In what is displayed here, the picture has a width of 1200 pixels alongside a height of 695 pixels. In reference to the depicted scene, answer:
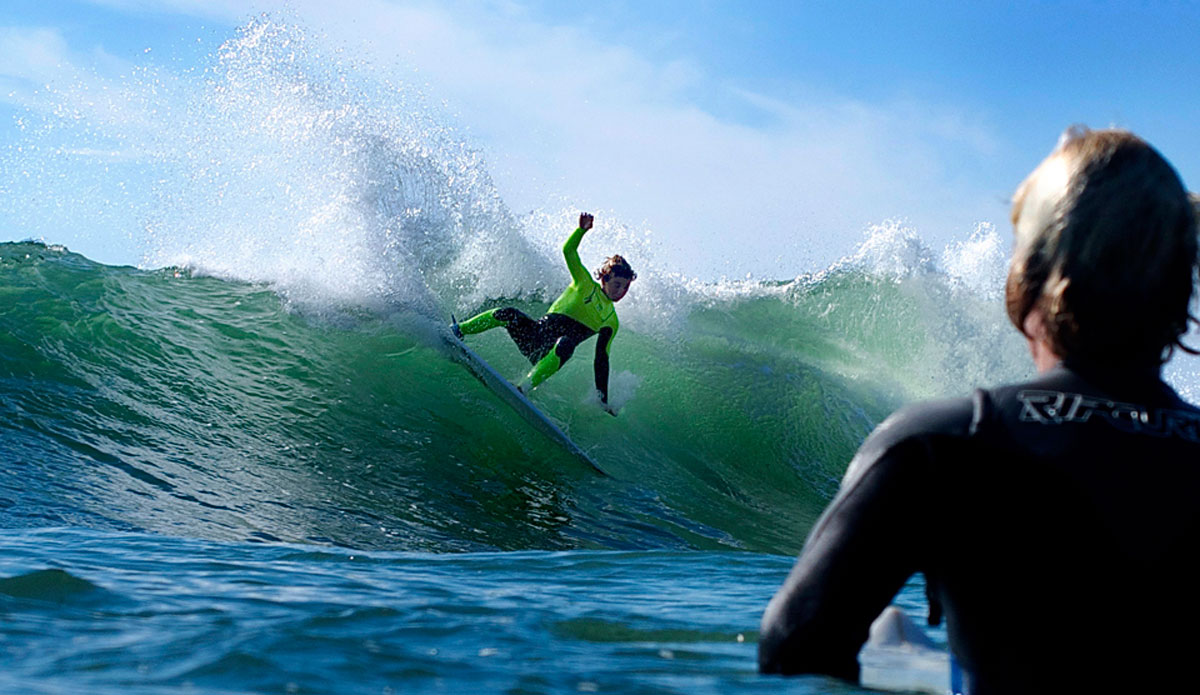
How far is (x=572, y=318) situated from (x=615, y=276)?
61 cm

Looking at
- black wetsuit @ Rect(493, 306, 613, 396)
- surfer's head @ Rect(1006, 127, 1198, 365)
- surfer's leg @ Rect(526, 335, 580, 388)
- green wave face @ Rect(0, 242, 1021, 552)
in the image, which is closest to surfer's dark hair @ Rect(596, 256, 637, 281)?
black wetsuit @ Rect(493, 306, 613, 396)

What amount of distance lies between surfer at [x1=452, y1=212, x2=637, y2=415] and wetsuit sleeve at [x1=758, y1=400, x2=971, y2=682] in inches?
336

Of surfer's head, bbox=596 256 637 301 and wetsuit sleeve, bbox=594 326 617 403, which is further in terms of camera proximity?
wetsuit sleeve, bbox=594 326 617 403

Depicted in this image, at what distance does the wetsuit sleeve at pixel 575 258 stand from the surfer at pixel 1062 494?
853cm

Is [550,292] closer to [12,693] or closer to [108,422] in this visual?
[108,422]

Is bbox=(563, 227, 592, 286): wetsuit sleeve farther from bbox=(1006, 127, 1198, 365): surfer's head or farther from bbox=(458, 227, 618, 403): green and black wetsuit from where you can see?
bbox=(1006, 127, 1198, 365): surfer's head

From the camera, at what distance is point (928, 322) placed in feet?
51.3

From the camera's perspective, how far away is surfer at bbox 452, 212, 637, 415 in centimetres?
985

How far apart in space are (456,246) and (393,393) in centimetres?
340

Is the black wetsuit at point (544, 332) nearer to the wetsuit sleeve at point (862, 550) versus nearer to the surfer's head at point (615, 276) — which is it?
the surfer's head at point (615, 276)

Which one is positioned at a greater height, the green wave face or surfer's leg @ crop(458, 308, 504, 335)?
surfer's leg @ crop(458, 308, 504, 335)

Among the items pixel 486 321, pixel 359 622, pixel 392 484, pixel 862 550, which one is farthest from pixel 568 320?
→ pixel 862 550

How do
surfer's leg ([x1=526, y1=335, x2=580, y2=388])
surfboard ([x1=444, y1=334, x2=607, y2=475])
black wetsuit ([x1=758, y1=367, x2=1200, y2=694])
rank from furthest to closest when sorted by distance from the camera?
surfer's leg ([x1=526, y1=335, x2=580, y2=388]), surfboard ([x1=444, y1=334, x2=607, y2=475]), black wetsuit ([x1=758, y1=367, x2=1200, y2=694])

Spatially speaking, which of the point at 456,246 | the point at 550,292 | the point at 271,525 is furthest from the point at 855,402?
the point at 271,525
